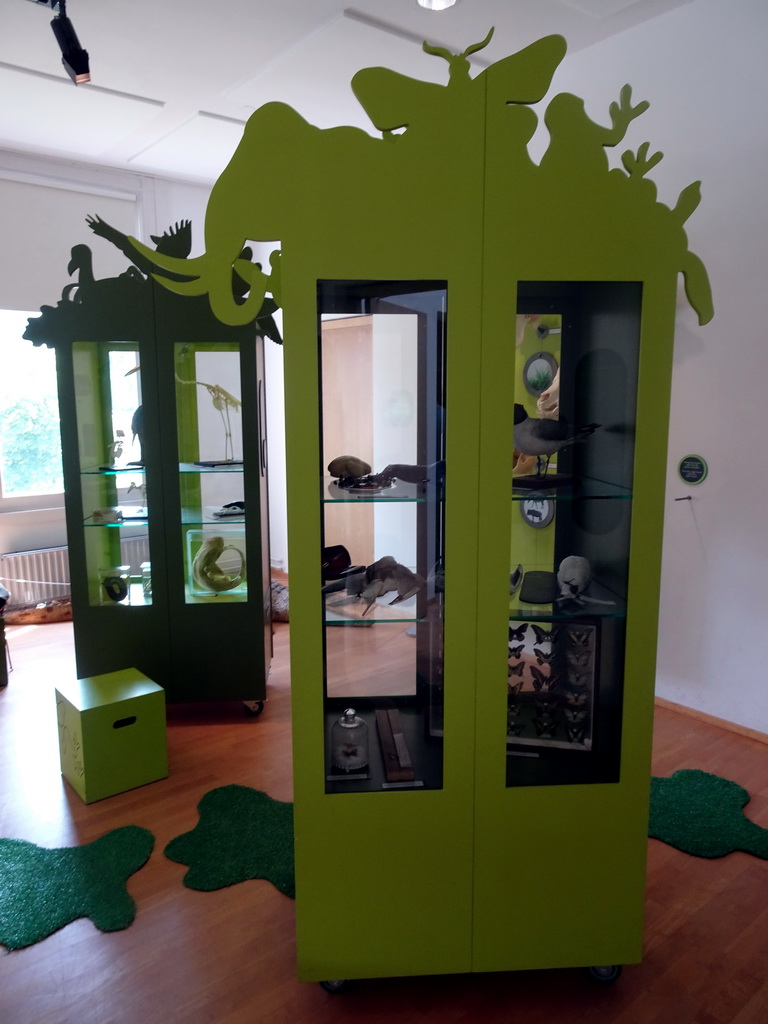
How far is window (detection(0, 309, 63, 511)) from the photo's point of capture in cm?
511

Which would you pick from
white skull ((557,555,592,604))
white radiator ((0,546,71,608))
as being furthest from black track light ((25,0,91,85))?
white radiator ((0,546,71,608))

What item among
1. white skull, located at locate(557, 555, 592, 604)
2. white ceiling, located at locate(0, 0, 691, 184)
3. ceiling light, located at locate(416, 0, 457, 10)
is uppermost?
white ceiling, located at locate(0, 0, 691, 184)

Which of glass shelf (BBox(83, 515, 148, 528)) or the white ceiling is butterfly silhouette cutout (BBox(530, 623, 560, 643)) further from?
the white ceiling

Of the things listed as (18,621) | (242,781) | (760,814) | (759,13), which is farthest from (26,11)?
(760,814)

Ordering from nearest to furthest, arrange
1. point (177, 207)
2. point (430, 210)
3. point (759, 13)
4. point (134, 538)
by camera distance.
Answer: point (430, 210)
point (759, 13)
point (134, 538)
point (177, 207)

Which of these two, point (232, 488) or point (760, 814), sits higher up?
point (232, 488)

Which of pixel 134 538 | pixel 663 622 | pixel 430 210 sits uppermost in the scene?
pixel 430 210

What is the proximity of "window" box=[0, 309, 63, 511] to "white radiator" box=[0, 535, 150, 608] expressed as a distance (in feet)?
1.24

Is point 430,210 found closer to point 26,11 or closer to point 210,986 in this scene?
point 210,986

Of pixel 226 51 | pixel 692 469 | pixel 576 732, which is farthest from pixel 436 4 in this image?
pixel 576 732

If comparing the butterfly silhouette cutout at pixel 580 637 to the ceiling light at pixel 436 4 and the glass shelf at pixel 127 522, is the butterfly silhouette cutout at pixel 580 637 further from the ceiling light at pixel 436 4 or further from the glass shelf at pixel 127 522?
the ceiling light at pixel 436 4

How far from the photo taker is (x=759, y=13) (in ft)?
9.35

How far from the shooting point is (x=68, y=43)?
2.80 metres

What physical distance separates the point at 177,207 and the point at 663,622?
467 cm
